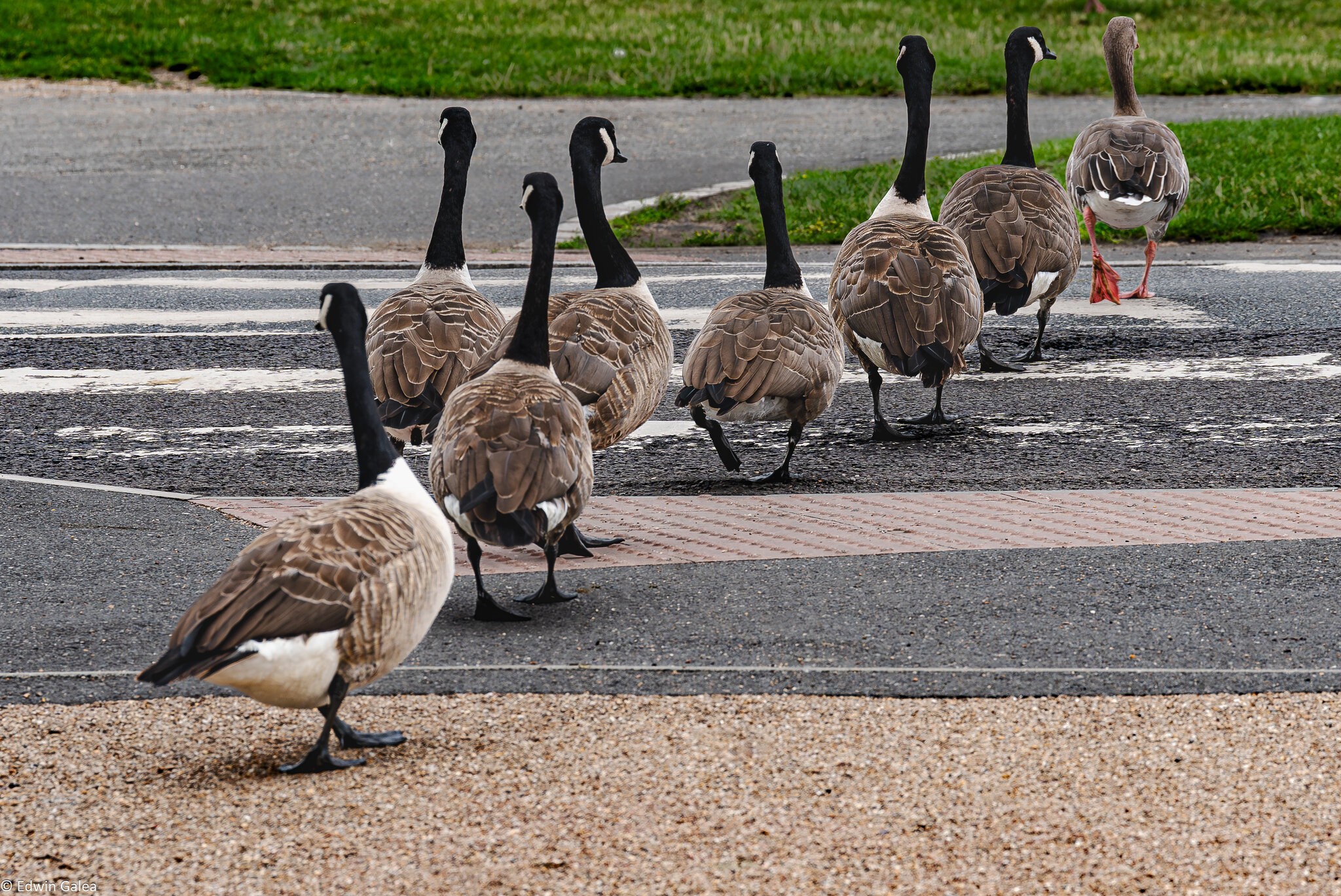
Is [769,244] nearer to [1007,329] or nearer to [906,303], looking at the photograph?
[906,303]

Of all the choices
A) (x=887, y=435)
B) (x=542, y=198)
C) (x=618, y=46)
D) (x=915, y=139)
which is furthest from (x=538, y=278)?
(x=618, y=46)

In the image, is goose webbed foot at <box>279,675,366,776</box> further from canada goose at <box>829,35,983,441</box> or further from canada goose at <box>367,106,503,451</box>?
canada goose at <box>829,35,983,441</box>

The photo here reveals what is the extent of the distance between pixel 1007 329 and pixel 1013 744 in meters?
7.20

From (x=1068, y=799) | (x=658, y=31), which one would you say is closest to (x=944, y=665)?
(x=1068, y=799)

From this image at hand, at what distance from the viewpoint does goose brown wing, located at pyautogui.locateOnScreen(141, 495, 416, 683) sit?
3.94m

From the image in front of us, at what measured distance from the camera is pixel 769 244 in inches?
314

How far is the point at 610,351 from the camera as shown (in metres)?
6.77

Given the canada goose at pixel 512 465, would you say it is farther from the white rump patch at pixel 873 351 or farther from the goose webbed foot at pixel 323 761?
the white rump patch at pixel 873 351

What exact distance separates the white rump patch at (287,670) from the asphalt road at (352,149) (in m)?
10.5

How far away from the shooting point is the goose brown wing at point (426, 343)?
688 cm

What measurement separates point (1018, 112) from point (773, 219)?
335 centimetres

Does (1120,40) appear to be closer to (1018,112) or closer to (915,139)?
(1018,112)

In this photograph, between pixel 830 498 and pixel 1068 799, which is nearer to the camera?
pixel 1068 799

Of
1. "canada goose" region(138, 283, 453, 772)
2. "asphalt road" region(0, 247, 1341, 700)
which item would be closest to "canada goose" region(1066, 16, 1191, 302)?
"asphalt road" region(0, 247, 1341, 700)
